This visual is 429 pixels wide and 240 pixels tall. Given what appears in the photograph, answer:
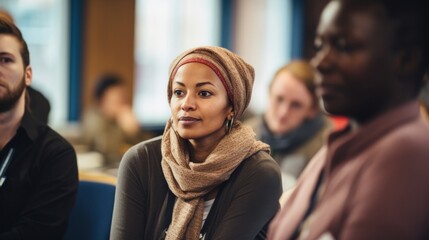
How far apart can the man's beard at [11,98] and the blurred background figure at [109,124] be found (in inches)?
102

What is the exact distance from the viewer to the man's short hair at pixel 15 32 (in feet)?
6.15

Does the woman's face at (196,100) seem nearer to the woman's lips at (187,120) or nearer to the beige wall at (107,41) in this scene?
the woman's lips at (187,120)

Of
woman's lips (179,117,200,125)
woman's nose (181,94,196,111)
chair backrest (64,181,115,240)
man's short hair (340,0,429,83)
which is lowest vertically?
chair backrest (64,181,115,240)

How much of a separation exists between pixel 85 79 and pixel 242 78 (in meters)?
4.02

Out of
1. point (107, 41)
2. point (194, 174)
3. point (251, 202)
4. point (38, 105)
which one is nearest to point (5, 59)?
point (38, 105)

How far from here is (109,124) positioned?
497cm

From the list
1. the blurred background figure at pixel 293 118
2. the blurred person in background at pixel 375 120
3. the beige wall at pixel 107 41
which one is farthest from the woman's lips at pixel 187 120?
the beige wall at pixel 107 41

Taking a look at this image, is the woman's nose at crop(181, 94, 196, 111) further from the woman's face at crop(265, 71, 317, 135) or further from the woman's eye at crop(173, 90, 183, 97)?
the woman's face at crop(265, 71, 317, 135)

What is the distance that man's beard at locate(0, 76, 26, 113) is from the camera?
6.15ft

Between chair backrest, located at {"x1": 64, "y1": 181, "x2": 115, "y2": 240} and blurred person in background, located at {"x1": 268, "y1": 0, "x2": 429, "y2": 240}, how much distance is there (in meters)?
1.14

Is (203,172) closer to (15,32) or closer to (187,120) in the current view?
(187,120)

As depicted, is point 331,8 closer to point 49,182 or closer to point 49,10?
point 49,182

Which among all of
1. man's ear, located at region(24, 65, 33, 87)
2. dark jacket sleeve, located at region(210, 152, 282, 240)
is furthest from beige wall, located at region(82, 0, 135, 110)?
dark jacket sleeve, located at region(210, 152, 282, 240)

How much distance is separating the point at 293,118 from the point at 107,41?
10.2 ft
